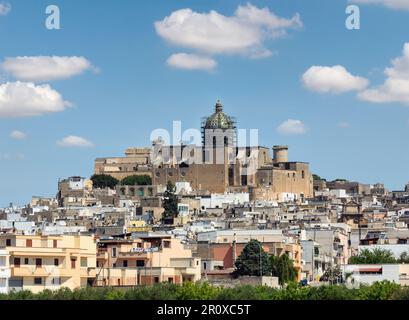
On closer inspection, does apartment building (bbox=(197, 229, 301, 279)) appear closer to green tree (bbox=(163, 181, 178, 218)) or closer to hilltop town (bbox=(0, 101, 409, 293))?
hilltop town (bbox=(0, 101, 409, 293))

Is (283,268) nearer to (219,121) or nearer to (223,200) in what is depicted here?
(223,200)

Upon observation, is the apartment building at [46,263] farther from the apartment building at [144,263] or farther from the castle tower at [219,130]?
the castle tower at [219,130]

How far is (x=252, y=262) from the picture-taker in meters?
37.5

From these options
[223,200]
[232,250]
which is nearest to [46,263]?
[232,250]

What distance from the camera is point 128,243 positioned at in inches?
1406

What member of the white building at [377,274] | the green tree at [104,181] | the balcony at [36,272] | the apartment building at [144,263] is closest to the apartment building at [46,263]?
the balcony at [36,272]

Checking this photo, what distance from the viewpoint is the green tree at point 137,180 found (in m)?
88.4

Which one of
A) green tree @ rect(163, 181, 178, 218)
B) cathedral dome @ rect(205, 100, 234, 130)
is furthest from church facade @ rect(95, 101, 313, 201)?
green tree @ rect(163, 181, 178, 218)

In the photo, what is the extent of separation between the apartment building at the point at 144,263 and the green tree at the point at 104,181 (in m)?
51.7

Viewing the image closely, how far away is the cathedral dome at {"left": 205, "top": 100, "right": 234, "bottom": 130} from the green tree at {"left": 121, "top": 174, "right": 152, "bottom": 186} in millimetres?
5583

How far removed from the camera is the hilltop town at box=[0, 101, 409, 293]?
32.6 m
